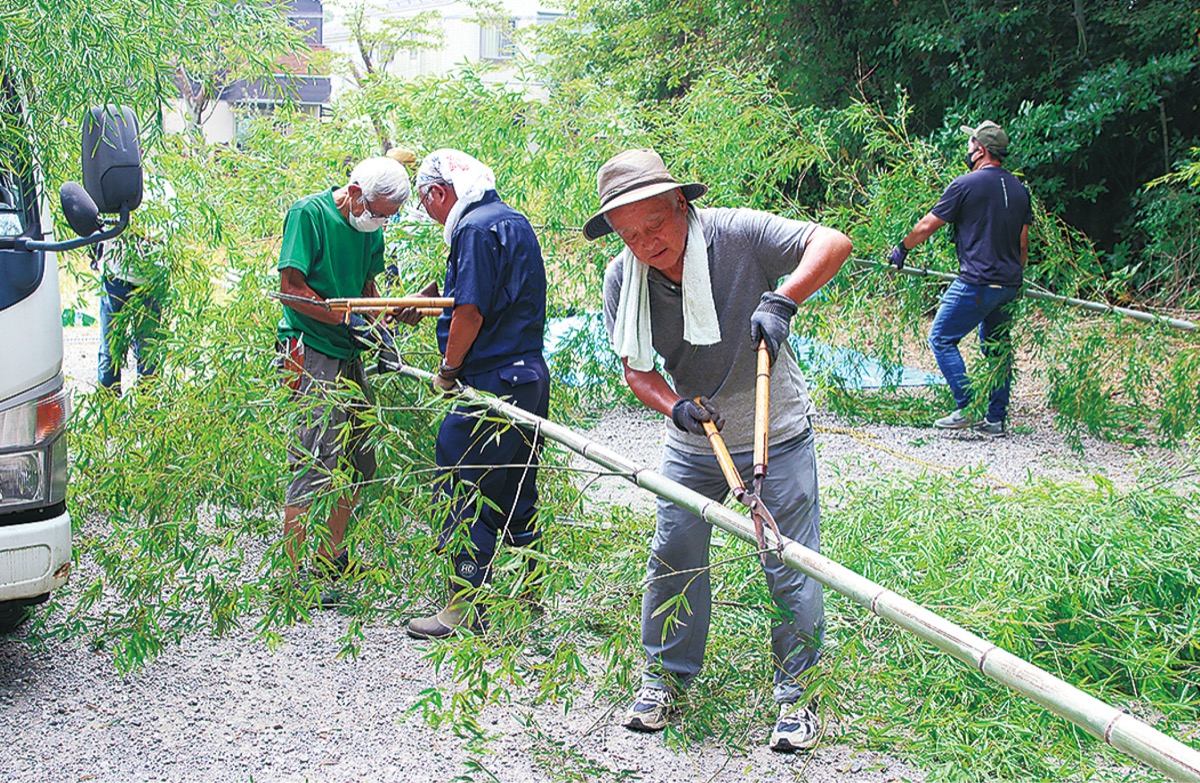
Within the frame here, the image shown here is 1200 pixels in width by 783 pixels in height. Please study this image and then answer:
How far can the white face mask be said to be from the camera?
447 cm

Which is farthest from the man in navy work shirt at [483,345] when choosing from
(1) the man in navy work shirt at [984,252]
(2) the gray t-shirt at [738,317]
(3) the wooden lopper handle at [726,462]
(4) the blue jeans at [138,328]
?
(1) the man in navy work shirt at [984,252]

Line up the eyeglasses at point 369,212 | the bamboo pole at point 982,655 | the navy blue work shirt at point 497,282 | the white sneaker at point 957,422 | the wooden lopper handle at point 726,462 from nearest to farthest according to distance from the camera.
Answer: the bamboo pole at point 982,655, the wooden lopper handle at point 726,462, the navy blue work shirt at point 497,282, the eyeglasses at point 369,212, the white sneaker at point 957,422

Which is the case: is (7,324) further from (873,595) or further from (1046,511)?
(1046,511)

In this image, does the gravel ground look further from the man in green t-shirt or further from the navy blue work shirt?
the navy blue work shirt

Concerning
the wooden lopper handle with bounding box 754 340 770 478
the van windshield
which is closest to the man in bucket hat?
the wooden lopper handle with bounding box 754 340 770 478

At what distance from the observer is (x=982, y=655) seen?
203 centimetres

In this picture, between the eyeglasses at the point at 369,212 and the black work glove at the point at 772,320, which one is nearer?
the black work glove at the point at 772,320

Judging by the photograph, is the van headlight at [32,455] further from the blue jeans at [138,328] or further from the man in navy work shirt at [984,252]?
the man in navy work shirt at [984,252]

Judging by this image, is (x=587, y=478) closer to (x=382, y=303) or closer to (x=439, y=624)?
(x=439, y=624)

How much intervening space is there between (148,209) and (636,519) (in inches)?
109

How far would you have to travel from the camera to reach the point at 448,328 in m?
4.31

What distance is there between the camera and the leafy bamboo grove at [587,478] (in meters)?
3.26

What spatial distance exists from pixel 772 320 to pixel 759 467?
41 cm

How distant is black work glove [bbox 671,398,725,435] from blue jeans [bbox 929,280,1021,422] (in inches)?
192
